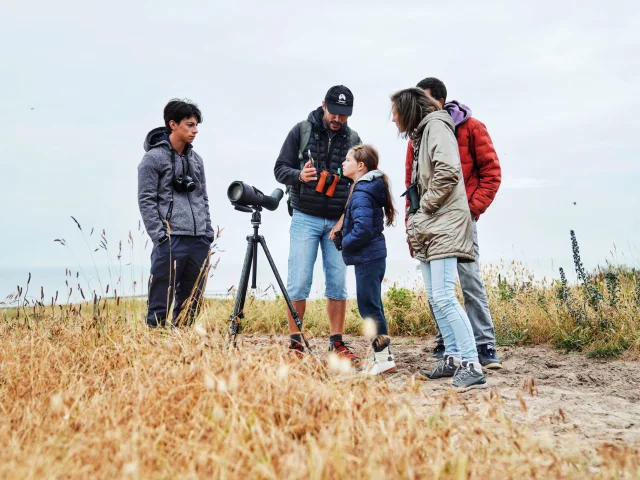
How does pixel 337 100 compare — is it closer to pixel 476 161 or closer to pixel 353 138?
pixel 353 138

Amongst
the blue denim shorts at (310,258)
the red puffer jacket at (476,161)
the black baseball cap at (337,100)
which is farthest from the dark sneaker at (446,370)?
the black baseball cap at (337,100)

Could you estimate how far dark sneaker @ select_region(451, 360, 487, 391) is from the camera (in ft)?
13.1

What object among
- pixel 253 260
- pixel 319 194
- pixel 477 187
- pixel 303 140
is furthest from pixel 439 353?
pixel 303 140

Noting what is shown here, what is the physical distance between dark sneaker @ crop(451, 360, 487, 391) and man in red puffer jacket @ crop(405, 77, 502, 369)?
2.66 ft

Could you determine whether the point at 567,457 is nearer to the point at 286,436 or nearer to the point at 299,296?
the point at 286,436

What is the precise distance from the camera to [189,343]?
3.76 m

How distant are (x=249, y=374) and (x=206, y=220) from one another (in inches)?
86.5

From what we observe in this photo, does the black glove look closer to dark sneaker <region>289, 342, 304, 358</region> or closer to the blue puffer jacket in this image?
the blue puffer jacket

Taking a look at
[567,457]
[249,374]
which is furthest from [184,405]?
[567,457]

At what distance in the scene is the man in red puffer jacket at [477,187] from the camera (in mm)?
4707

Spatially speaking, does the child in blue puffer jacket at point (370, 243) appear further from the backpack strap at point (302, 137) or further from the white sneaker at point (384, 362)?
the backpack strap at point (302, 137)

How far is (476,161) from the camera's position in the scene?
4.79 meters

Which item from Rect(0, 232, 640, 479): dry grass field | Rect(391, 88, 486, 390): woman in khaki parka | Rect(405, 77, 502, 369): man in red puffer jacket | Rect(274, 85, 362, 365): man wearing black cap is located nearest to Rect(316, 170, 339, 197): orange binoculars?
Rect(274, 85, 362, 365): man wearing black cap

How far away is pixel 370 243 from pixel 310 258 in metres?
0.66
